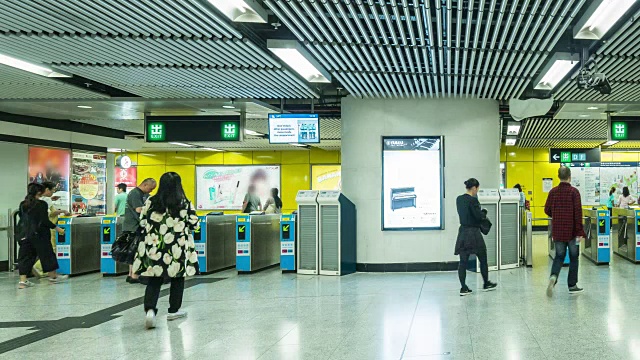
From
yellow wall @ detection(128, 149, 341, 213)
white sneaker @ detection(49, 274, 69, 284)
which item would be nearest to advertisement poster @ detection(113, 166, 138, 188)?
yellow wall @ detection(128, 149, 341, 213)

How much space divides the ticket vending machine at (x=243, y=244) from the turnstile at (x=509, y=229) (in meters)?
4.44

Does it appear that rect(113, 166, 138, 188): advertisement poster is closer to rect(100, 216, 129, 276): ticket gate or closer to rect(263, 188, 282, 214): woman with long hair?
rect(263, 188, 282, 214): woman with long hair

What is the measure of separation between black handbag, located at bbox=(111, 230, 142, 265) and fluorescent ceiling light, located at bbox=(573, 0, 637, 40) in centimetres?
487

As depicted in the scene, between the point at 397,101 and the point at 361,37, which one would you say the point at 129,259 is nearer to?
the point at 361,37

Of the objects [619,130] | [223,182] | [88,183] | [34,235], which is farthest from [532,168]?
[34,235]

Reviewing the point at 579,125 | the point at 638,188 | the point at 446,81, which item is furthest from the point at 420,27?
the point at 638,188

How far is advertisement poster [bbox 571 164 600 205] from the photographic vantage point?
22.7m

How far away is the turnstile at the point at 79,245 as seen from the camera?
10711 mm

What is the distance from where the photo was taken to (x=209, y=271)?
36.0ft

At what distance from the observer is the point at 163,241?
609 cm

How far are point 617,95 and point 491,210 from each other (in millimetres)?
2889

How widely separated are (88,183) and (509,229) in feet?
31.3

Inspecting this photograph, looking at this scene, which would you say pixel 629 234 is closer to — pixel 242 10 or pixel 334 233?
pixel 334 233

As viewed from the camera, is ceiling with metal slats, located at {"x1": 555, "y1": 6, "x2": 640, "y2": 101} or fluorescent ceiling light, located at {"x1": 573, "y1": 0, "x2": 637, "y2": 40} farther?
ceiling with metal slats, located at {"x1": 555, "y1": 6, "x2": 640, "y2": 101}
